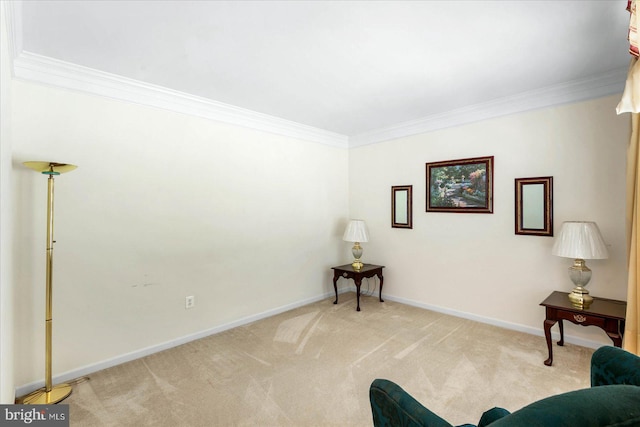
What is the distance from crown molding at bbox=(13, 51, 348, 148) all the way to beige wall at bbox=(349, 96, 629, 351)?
1750 millimetres

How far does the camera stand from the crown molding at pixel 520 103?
2736 millimetres

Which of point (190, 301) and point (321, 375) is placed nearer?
point (321, 375)

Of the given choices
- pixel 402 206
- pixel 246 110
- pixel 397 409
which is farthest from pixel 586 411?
pixel 402 206

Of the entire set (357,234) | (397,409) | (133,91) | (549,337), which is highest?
(133,91)

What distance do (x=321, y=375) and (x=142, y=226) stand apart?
2035mm

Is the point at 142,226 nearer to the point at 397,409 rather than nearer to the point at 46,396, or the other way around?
the point at 46,396

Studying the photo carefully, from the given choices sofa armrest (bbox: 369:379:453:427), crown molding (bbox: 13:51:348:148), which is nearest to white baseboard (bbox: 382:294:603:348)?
crown molding (bbox: 13:51:348:148)

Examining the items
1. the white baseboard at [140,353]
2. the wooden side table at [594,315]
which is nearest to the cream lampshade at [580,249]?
the wooden side table at [594,315]

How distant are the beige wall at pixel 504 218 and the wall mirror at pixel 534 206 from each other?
64mm

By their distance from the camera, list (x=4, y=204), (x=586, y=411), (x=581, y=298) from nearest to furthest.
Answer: (x=586, y=411) → (x=4, y=204) → (x=581, y=298)

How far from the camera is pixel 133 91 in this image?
271cm

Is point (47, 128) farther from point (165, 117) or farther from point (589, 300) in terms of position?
point (589, 300)

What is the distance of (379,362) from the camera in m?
2.65

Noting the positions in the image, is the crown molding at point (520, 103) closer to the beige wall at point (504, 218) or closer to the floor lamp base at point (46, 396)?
the beige wall at point (504, 218)
